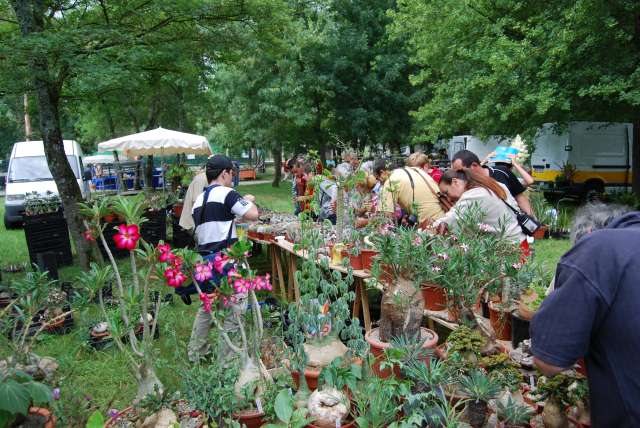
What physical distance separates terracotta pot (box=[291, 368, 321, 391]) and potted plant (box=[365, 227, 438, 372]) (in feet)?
1.10

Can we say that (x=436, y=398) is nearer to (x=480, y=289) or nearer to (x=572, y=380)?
(x=572, y=380)

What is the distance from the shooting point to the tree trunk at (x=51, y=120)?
217 inches

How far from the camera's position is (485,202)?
363 cm

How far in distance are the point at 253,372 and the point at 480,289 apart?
1.29m

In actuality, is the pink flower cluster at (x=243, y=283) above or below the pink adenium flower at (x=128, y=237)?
below

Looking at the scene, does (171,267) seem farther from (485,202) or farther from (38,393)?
(485,202)

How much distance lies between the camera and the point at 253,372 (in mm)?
2750

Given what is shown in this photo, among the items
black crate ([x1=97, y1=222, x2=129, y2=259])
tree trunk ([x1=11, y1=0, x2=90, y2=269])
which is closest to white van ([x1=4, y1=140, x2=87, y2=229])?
black crate ([x1=97, y1=222, x2=129, y2=259])

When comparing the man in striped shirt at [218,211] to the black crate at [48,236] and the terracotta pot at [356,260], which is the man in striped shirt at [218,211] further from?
the black crate at [48,236]

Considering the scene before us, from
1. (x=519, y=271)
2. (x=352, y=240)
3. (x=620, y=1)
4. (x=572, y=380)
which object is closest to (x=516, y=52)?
(x=620, y=1)

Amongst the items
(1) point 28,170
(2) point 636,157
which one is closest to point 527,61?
(2) point 636,157

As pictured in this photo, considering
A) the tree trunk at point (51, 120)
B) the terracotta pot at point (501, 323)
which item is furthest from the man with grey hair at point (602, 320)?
the tree trunk at point (51, 120)

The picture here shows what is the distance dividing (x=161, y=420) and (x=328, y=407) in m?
0.79

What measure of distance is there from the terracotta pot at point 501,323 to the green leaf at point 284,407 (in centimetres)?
159
